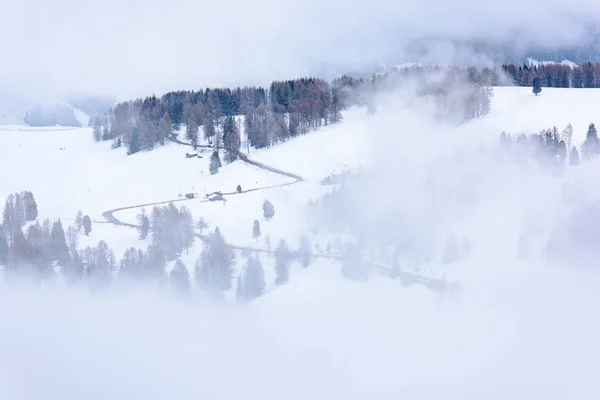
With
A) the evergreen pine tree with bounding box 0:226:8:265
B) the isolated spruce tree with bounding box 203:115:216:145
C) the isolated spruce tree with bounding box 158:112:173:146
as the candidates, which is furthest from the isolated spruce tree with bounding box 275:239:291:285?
the isolated spruce tree with bounding box 158:112:173:146

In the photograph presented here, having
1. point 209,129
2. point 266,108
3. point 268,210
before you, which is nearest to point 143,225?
point 268,210

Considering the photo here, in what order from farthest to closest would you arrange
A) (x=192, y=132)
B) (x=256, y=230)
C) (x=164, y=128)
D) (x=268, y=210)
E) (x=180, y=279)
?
(x=164, y=128), (x=192, y=132), (x=268, y=210), (x=256, y=230), (x=180, y=279)

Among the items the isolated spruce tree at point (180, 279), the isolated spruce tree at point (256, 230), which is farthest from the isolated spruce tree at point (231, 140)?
the isolated spruce tree at point (180, 279)

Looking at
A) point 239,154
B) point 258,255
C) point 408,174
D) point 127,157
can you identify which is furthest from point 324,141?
point 258,255

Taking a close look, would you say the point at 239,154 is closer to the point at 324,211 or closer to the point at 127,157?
the point at 127,157

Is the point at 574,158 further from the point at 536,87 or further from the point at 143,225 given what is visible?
the point at 143,225

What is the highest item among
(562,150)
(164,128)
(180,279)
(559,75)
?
(559,75)
